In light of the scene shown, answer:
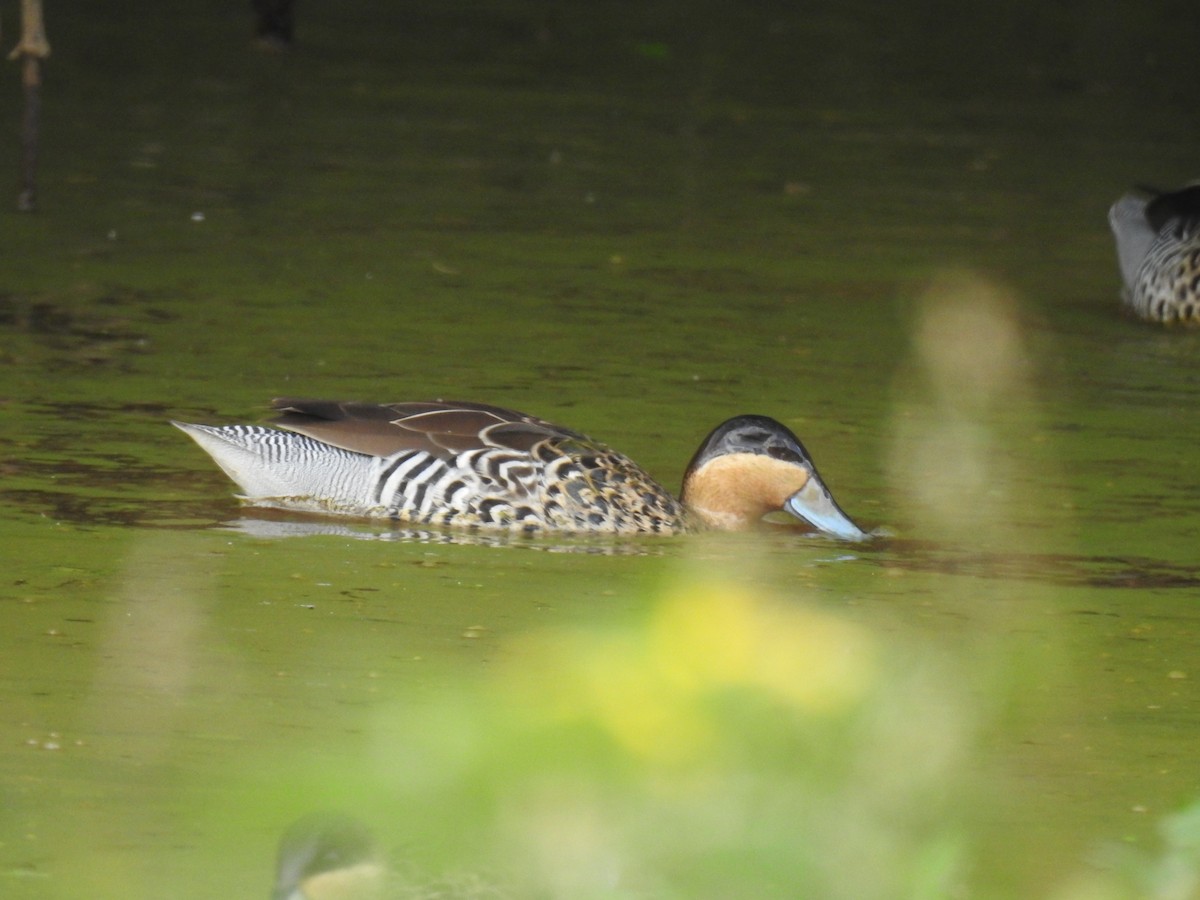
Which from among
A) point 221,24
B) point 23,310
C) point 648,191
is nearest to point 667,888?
point 23,310

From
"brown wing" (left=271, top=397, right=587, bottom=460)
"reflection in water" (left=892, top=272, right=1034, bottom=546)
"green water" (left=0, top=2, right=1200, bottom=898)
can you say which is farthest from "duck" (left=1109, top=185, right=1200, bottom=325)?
"brown wing" (left=271, top=397, right=587, bottom=460)

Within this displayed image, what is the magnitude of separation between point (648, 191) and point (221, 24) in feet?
28.2

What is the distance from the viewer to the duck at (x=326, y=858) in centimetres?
199

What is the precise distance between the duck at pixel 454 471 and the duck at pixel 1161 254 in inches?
175

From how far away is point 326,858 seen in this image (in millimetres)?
1990

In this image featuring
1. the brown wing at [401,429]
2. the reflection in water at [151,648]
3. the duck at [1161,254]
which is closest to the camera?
the reflection in water at [151,648]

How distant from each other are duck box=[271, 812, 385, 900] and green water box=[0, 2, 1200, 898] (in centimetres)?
5

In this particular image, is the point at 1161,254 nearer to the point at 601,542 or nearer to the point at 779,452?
the point at 779,452

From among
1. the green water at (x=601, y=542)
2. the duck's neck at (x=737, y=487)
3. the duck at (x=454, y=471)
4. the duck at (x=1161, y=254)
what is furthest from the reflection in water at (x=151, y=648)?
the duck at (x=1161, y=254)

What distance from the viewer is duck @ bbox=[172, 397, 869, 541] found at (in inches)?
257

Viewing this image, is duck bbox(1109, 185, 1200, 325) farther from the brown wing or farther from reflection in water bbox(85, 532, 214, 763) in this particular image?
reflection in water bbox(85, 532, 214, 763)

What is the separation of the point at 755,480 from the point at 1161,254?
15.2ft

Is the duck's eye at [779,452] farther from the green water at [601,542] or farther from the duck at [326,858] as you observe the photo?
the duck at [326,858]

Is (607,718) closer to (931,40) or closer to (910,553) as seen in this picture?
(910,553)
